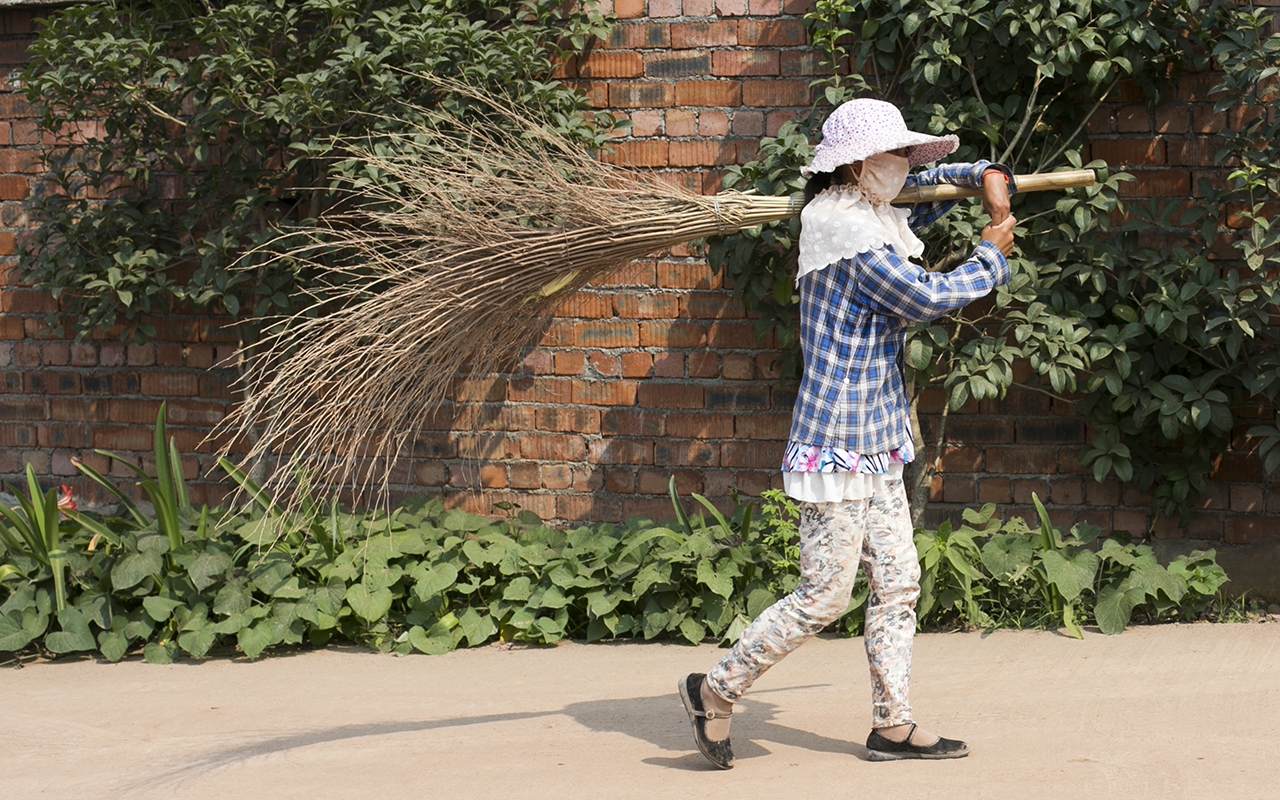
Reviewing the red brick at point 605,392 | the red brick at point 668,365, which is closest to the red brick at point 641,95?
the red brick at point 668,365

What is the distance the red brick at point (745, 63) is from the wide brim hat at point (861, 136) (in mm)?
1942

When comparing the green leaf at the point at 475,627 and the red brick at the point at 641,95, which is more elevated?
the red brick at the point at 641,95

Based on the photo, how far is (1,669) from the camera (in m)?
4.52

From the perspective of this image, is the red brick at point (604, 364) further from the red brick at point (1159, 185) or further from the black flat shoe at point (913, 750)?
the black flat shoe at point (913, 750)

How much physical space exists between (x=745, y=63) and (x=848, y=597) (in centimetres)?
270

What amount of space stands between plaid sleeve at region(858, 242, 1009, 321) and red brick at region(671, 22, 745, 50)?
232 centimetres

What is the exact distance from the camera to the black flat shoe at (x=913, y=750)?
3.21 m

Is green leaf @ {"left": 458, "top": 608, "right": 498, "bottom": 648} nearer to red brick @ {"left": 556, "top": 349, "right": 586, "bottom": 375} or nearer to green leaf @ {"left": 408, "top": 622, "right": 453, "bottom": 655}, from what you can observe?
green leaf @ {"left": 408, "top": 622, "right": 453, "bottom": 655}

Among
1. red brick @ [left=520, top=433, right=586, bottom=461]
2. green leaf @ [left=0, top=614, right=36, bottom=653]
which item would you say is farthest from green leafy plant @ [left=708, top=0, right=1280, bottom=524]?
green leaf @ [left=0, top=614, right=36, bottom=653]

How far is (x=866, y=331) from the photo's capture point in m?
3.10

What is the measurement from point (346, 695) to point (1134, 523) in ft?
10.5

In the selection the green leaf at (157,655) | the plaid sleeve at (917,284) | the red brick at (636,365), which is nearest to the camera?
the plaid sleeve at (917,284)

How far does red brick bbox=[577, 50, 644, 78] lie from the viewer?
514cm

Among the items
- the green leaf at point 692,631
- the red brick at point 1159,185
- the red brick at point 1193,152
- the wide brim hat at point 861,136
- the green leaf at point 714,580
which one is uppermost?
the red brick at point 1193,152
